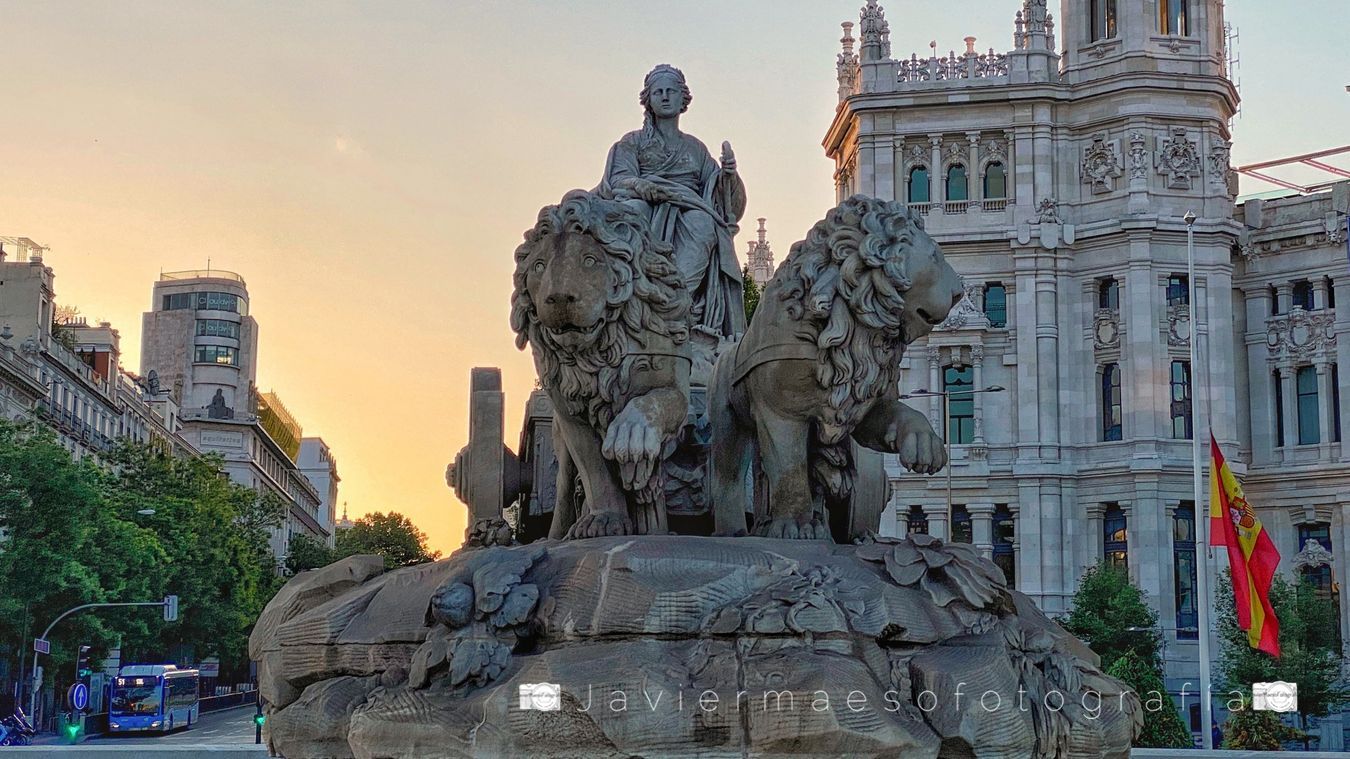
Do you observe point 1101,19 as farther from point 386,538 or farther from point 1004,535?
point 386,538

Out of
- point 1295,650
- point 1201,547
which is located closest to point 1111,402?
point 1201,547

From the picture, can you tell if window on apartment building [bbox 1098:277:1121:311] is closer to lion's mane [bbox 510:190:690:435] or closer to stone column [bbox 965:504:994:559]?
stone column [bbox 965:504:994:559]

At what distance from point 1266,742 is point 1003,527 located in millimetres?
33688

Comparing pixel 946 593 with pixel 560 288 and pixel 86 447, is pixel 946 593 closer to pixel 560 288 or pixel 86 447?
pixel 560 288

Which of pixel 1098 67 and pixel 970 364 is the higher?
pixel 1098 67

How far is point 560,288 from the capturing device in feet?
34.6

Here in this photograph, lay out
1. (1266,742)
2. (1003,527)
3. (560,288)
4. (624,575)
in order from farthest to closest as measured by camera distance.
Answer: (1003,527) < (1266,742) < (560,288) < (624,575)

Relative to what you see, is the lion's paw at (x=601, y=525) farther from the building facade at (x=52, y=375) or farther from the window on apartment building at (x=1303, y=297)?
the window on apartment building at (x=1303, y=297)

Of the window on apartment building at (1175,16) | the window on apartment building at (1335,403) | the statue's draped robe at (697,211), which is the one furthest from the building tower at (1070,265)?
the statue's draped robe at (697,211)

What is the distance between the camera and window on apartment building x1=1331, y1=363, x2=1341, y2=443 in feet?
249

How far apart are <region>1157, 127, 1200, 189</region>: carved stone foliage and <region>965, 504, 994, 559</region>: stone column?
48.7 feet

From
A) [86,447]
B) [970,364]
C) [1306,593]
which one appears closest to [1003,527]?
[970,364]

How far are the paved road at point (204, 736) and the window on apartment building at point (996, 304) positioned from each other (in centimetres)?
3315

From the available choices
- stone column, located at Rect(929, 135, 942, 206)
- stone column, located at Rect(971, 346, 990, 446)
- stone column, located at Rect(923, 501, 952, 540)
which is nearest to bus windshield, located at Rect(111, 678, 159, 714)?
stone column, located at Rect(923, 501, 952, 540)
